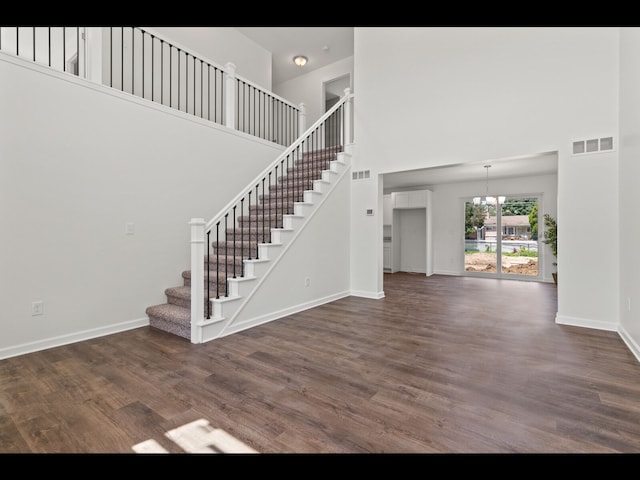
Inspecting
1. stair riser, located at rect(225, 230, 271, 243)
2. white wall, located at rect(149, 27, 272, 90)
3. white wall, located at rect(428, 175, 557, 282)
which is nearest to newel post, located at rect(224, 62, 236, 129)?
white wall, located at rect(149, 27, 272, 90)

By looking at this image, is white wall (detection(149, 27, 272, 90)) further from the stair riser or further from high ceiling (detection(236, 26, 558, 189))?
the stair riser

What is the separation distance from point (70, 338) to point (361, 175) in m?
4.60

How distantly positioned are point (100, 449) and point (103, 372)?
1152 millimetres

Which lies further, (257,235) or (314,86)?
(314,86)

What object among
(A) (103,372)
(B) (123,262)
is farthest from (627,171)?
(B) (123,262)

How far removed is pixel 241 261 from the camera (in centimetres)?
397

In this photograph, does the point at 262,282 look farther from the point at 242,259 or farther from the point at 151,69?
the point at 151,69

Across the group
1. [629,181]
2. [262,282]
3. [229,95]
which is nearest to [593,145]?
[629,181]

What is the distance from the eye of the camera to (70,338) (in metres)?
3.27

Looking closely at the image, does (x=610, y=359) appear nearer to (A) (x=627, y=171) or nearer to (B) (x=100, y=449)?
(A) (x=627, y=171)

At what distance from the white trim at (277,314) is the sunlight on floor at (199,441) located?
1574 millimetres

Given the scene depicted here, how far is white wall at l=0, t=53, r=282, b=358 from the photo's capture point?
2.94 meters

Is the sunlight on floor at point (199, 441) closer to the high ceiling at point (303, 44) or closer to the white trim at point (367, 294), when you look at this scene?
the white trim at point (367, 294)

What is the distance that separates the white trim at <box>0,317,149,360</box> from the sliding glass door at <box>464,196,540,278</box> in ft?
25.1
